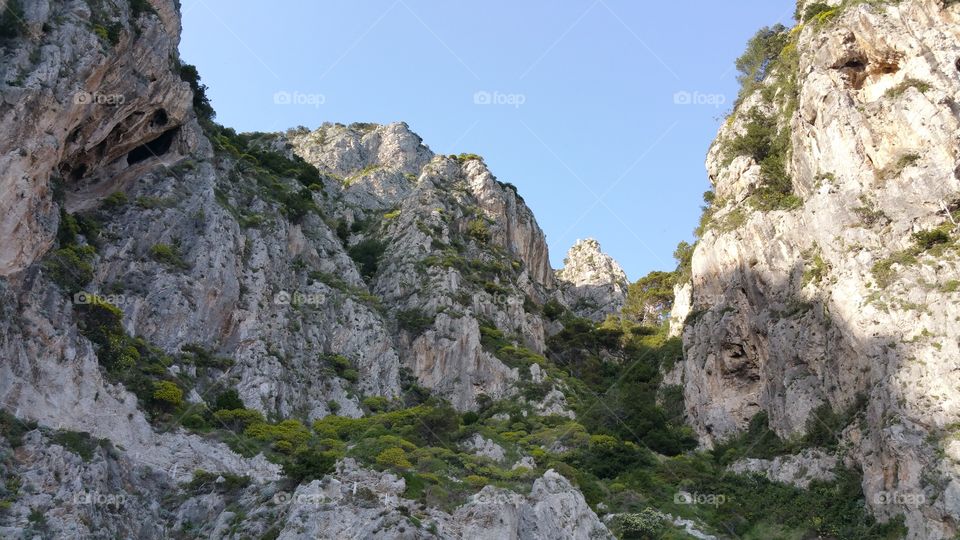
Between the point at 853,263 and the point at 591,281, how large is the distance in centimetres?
6796

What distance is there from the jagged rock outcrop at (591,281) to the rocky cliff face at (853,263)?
41408 millimetres

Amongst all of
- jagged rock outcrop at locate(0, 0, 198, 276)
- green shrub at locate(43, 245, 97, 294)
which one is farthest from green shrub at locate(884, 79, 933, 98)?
green shrub at locate(43, 245, 97, 294)

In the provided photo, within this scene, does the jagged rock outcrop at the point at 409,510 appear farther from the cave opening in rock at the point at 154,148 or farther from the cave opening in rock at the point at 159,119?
the cave opening in rock at the point at 154,148

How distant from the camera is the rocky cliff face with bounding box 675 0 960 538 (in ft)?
119

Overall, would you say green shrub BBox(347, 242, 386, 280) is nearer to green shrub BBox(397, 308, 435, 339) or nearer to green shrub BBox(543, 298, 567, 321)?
green shrub BBox(397, 308, 435, 339)

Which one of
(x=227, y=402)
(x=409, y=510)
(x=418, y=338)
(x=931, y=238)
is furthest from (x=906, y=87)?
(x=227, y=402)

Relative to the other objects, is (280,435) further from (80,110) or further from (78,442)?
(80,110)

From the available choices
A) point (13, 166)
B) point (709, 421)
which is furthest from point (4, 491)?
point (709, 421)

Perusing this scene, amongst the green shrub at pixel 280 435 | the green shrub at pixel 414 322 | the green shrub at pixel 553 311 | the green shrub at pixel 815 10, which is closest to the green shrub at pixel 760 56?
the green shrub at pixel 815 10

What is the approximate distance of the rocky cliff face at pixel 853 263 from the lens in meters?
36.3

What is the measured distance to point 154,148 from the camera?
51344 millimetres

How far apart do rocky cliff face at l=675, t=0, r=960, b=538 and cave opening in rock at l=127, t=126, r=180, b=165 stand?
127 ft

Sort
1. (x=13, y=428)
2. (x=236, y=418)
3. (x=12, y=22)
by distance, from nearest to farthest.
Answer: (x=13, y=428), (x=12, y=22), (x=236, y=418)

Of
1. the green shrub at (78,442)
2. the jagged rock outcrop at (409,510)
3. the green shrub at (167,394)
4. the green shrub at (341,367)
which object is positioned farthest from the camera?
the green shrub at (341,367)
